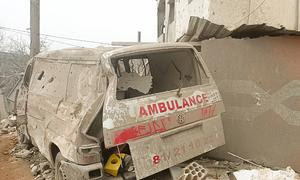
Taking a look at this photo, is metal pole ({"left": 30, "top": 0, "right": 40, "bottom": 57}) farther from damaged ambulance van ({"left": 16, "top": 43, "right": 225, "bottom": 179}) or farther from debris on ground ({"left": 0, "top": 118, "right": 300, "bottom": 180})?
damaged ambulance van ({"left": 16, "top": 43, "right": 225, "bottom": 179})

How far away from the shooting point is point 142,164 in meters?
4.36

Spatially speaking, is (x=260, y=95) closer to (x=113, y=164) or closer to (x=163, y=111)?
(x=163, y=111)

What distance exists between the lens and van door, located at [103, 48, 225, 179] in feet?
14.4

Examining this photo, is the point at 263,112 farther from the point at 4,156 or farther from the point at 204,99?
the point at 4,156

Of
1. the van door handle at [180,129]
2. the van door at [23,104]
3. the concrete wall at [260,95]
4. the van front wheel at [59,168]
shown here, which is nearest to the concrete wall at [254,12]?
the concrete wall at [260,95]

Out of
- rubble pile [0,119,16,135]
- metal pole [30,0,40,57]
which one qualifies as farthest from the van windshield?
metal pole [30,0,40,57]

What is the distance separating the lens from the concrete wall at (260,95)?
5613 mm

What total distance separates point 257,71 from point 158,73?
1610mm

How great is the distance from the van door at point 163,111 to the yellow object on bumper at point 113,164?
379 millimetres


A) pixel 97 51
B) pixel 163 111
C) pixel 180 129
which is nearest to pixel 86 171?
pixel 163 111

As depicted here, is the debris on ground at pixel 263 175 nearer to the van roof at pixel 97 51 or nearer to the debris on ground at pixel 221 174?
the debris on ground at pixel 221 174

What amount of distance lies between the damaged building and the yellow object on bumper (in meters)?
2.09

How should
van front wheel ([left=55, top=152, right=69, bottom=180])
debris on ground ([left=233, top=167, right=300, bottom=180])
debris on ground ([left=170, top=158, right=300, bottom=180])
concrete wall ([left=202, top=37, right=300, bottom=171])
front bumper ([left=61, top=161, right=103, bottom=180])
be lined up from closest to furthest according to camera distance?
front bumper ([left=61, top=161, right=103, bottom=180]), debris on ground ([left=170, top=158, right=300, bottom=180]), debris on ground ([left=233, top=167, right=300, bottom=180]), van front wheel ([left=55, top=152, right=69, bottom=180]), concrete wall ([left=202, top=37, right=300, bottom=171])

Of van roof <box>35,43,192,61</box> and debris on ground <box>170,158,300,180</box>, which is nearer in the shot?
debris on ground <box>170,158,300,180</box>
